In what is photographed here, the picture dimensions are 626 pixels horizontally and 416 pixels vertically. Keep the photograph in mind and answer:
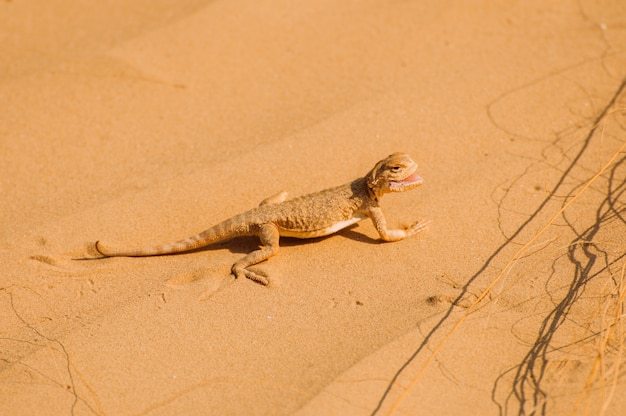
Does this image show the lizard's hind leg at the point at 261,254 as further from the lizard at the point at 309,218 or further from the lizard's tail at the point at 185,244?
the lizard's tail at the point at 185,244

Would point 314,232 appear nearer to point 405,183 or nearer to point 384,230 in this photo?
point 384,230

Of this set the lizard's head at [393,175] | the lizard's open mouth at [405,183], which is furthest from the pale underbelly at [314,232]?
the lizard's open mouth at [405,183]

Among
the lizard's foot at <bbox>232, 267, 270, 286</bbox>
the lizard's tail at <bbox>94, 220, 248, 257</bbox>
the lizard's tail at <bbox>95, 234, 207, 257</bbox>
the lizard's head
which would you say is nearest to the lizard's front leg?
the lizard's head

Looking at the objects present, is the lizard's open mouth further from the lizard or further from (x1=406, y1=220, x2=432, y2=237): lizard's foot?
(x1=406, y1=220, x2=432, y2=237): lizard's foot

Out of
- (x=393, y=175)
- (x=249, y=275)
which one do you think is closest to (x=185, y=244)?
(x=249, y=275)

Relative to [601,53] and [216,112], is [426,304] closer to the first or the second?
[216,112]

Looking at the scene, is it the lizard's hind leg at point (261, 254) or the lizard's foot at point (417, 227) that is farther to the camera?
the lizard's foot at point (417, 227)

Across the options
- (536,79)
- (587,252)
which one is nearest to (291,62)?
(536,79)

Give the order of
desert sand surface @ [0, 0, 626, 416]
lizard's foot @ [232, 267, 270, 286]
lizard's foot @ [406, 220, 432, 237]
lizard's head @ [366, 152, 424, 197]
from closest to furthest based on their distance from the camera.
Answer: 1. desert sand surface @ [0, 0, 626, 416]
2. lizard's foot @ [232, 267, 270, 286]
3. lizard's head @ [366, 152, 424, 197]
4. lizard's foot @ [406, 220, 432, 237]
